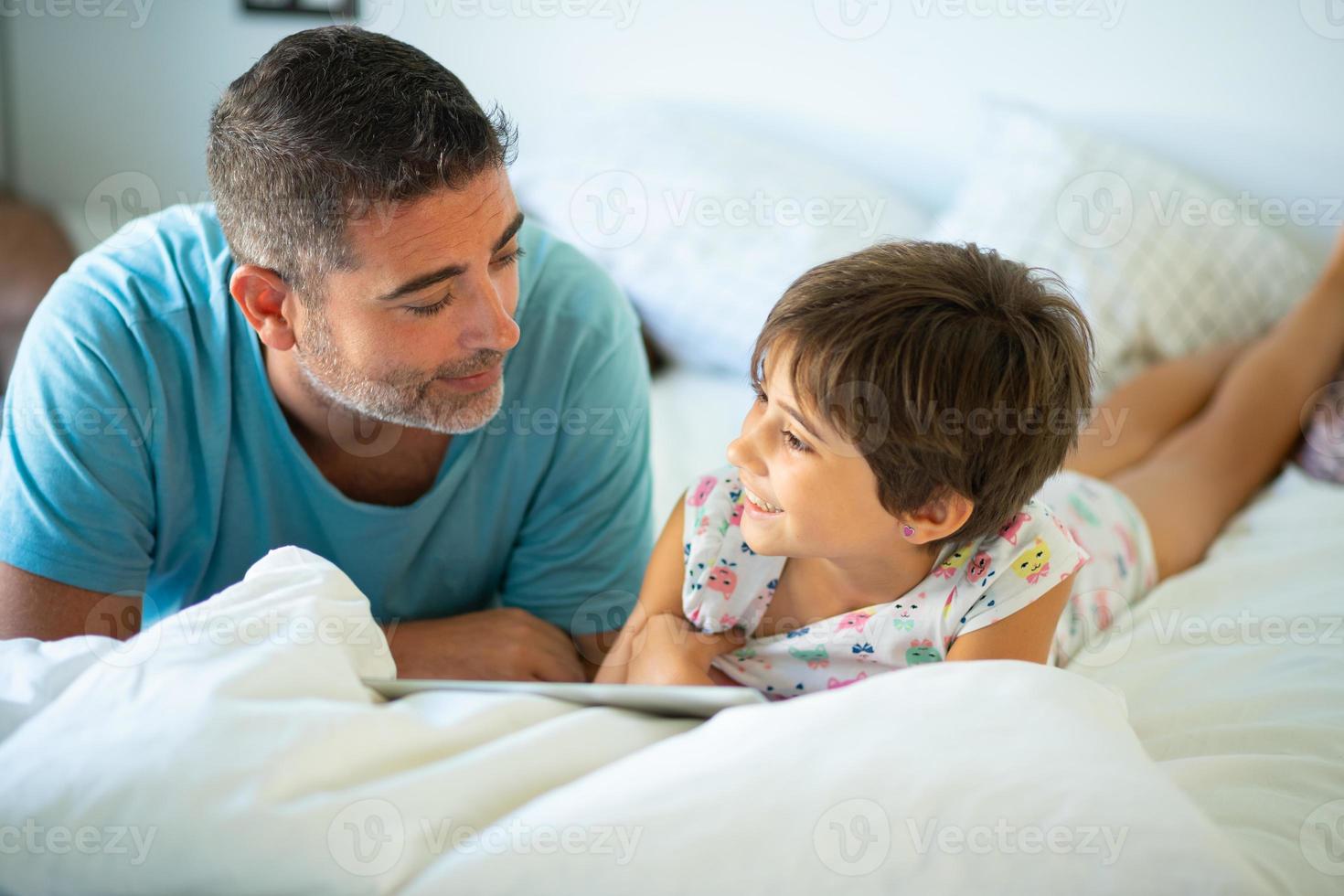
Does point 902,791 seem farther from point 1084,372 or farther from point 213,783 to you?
point 1084,372

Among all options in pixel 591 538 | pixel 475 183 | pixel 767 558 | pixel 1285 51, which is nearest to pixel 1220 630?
pixel 767 558

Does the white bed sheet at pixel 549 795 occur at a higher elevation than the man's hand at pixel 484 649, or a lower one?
higher

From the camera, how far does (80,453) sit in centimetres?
102

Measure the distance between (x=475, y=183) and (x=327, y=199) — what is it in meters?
0.13

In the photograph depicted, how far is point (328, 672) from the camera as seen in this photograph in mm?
680

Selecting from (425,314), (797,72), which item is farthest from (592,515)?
(797,72)
